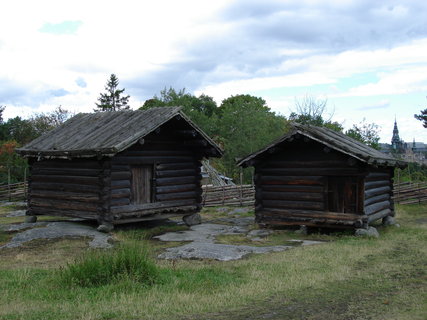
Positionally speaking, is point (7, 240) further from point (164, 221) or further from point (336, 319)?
point (336, 319)

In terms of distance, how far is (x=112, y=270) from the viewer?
9453 mm

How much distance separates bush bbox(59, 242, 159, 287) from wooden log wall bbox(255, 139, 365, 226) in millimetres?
9559

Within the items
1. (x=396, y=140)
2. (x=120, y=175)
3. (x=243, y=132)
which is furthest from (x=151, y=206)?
(x=396, y=140)

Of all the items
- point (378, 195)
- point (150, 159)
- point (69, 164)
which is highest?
point (150, 159)

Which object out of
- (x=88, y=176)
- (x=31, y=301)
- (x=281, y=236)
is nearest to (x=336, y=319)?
(x=31, y=301)

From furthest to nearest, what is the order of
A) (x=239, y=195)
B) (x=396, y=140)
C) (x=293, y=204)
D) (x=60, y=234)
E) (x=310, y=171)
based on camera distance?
1. (x=396, y=140)
2. (x=239, y=195)
3. (x=293, y=204)
4. (x=310, y=171)
5. (x=60, y=234)

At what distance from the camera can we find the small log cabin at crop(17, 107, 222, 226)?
1759 cm

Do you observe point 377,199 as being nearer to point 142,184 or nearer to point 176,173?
point 176,173

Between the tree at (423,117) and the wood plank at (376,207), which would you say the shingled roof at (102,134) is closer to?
the wood plank at (376,207)

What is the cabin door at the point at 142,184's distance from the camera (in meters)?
18.9

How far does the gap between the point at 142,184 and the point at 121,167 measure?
4.57 feet

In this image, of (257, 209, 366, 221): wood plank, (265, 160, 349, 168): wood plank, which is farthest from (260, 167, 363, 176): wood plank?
(257, 209, 366, 221): wood plank

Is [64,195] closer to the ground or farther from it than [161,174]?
closer to the ground

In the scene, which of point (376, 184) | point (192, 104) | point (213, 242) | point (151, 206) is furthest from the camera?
point (192, 104)
